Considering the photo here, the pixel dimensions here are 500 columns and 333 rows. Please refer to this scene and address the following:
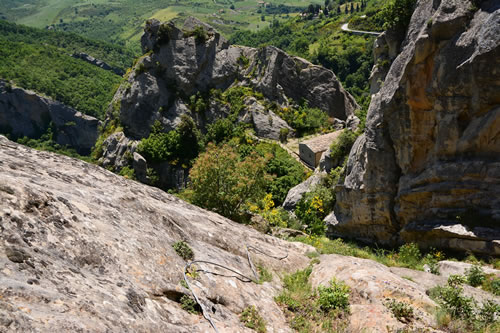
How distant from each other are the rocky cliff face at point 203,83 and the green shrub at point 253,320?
43.1 meters

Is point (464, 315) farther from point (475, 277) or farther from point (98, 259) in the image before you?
point (98, 259)

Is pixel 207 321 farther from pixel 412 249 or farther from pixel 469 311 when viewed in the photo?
pixel 412 249

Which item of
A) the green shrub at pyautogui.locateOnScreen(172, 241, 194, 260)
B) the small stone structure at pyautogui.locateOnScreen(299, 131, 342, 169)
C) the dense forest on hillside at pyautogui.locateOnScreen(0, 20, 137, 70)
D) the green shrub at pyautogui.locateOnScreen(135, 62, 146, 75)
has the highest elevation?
the dense forest on hillside at pyautogui.locateOnScreen(0, 20, 137, 70)

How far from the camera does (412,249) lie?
1627cm

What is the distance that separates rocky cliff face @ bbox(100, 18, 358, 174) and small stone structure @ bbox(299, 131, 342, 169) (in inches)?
334

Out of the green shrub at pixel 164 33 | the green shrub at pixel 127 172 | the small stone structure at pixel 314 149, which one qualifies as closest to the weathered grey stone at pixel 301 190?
the small stone structure at pixel 314 149

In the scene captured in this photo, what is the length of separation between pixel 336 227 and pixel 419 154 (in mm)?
8231

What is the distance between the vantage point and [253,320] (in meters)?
6.02

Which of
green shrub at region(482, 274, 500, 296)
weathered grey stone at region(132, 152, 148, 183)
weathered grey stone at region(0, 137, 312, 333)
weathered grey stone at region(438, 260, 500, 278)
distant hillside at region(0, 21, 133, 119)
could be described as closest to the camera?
weathered grey stone at region(0, 137, 312, 333)

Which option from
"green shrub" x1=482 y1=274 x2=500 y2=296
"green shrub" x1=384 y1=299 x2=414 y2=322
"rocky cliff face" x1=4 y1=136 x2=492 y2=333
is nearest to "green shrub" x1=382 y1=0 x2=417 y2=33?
"green shrub" x1=482 y1=274 x2=500 y2=296

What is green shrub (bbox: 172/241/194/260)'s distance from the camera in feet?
22.0

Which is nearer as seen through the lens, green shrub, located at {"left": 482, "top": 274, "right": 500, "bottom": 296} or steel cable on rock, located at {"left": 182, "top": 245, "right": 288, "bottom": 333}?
steel cable on rock, located at {"left": 182, "top": 245, "right": 288, "bottom": 333}

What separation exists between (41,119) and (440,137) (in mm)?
121839

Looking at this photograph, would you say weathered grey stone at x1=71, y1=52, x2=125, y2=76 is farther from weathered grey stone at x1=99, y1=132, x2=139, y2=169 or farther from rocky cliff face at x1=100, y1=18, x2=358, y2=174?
weathered grey stone at x1=99, y1=132, x2=139, y2=169
